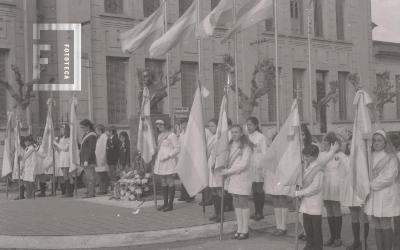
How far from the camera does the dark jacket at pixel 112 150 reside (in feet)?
53.1

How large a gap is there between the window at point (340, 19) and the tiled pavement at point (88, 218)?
24.8 meters

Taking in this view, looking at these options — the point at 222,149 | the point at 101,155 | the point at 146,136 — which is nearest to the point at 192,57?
the point at 101,155

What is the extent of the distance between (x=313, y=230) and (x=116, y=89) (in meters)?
18.2

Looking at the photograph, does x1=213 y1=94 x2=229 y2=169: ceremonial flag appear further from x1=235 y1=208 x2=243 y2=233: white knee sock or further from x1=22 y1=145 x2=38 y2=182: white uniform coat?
x1=22 y1=145 x2=38 y2=182: white uniform coat

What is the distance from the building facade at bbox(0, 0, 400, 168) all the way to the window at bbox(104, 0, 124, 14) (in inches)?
1.7

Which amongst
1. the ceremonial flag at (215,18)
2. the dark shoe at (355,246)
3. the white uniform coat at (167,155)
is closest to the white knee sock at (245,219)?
the dark shoe at (355,246)

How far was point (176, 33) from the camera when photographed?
13.0 meters

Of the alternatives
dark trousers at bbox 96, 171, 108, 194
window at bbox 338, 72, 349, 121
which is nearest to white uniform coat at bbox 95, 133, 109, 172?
dark trousers at bbox 96, 171, 108, 194

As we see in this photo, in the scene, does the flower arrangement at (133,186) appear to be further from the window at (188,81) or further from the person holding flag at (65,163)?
the window at (188,81)

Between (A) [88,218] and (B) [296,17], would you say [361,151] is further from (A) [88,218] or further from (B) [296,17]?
(B) [296,17]

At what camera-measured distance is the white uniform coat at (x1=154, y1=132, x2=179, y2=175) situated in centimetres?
1249

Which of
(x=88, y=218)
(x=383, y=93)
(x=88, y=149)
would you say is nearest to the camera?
(x=88, y=218)

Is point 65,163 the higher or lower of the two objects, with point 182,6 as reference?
lower

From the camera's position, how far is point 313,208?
8445mm
